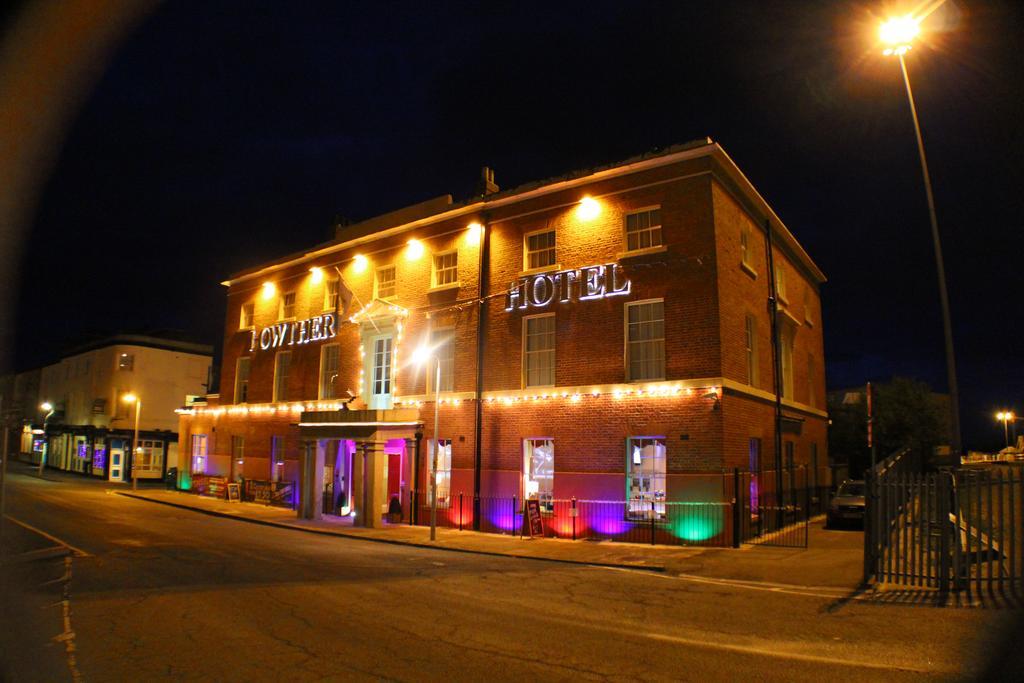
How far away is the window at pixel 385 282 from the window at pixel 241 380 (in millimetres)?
11541

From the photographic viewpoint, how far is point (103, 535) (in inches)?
753

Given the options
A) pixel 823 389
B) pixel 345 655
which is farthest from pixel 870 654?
pixel 823 389

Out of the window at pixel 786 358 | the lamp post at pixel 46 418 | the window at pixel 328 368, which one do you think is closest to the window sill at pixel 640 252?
the window at pixel 786 358

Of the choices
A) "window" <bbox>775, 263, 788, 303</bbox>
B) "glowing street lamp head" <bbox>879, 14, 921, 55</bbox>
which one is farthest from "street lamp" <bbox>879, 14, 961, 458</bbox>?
"window" <bbox>775, 263, 788, 303</bbox>

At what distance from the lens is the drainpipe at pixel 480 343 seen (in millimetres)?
22766

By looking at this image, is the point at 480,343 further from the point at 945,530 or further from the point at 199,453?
the point at 199,453

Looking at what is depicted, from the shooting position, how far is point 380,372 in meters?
27.8

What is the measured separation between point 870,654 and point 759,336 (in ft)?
52.7

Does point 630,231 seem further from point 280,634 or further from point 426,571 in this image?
point 280,634

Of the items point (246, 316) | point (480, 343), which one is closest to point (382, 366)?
point (480, 343)

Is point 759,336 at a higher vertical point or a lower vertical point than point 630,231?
lower

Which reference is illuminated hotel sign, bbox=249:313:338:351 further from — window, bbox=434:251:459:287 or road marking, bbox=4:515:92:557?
road marking, bbox=4:515:92:557

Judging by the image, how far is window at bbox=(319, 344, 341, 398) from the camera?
2989 centimetres

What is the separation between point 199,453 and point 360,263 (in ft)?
57.9
